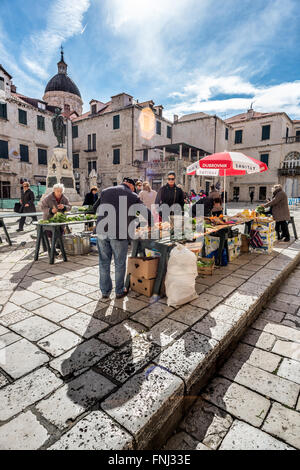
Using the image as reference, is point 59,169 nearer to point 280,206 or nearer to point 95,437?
point 280,206

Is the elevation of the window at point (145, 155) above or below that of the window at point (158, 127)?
below

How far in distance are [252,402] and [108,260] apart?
2307 millimetres

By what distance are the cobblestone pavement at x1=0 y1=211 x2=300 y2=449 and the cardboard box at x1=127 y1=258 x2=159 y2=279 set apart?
33cm

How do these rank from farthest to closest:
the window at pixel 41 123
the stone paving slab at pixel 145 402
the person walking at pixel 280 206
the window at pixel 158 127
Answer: the window at pixel 158 127, the window at pixel 41 123, the person walking at pixel 280 206, the stone paving slab at pixel 145 402

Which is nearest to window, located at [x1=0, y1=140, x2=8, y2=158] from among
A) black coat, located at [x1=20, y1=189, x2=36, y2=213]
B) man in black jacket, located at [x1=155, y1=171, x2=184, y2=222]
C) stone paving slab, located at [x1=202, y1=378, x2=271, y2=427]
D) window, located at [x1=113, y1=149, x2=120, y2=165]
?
window, located at [x1=113, y1=149, x2=120, y2=165]

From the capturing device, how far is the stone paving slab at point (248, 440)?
63.6 inches

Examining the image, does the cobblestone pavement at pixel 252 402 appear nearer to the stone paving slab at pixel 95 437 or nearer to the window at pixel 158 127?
the stone paving slab at pixel 95 437

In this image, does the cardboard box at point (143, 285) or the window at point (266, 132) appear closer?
the cardboard box at point (143, 285)

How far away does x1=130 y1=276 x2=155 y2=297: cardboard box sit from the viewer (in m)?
3.50

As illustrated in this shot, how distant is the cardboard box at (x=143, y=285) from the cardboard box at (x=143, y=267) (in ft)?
0.20

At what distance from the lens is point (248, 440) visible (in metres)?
1.67

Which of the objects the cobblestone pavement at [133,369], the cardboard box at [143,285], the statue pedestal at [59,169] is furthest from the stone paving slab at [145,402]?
the statue pedestal at [59,169]

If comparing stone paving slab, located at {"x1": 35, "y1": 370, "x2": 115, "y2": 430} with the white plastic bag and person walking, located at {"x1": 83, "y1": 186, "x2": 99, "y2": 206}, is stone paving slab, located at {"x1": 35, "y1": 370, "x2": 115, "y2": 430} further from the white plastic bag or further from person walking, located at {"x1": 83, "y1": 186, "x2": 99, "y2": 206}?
person walking, located at {"x1": 83, "y1": 186, "x2": 99, "y2": 206}
